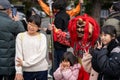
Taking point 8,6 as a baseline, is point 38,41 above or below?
below

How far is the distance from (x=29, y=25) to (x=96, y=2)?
21008 millimetres

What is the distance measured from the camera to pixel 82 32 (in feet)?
16.3

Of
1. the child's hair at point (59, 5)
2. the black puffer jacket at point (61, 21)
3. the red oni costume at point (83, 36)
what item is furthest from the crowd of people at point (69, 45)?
the child's hair at point (59, 5)

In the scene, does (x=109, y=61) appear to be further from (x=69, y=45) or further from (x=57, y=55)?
(x=57, y=55)

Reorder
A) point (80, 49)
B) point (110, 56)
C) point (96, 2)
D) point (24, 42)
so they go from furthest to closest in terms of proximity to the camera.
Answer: point (96, 2)
point (24, 42)
point (80, 49)
point (110, 56)

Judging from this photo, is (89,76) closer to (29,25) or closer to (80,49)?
(80,49)

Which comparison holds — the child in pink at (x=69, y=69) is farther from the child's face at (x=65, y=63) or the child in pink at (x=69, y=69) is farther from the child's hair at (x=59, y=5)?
the child's hair at (x=59, y=5)

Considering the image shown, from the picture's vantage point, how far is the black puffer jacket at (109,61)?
4.17 m

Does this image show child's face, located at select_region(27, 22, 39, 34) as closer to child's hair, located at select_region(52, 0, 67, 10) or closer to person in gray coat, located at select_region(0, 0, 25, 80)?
person in gray coat, located at select_region(0, 0, 25, 80)

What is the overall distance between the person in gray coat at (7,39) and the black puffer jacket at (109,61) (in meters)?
1.83

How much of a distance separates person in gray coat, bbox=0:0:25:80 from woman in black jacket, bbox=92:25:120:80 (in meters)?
1.75

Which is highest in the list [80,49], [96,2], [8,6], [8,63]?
[8,6]

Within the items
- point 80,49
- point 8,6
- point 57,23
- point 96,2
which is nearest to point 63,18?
point 57,23

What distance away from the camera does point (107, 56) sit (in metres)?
4.27
